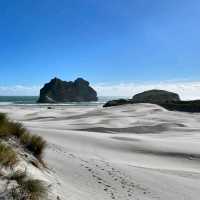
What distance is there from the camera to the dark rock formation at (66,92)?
111 metres

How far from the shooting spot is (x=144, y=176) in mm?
9266

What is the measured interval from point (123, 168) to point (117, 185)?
193cm

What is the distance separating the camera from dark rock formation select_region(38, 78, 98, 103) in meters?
111

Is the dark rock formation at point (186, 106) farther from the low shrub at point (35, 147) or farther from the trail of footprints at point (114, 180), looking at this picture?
the low shrub at point (35, 147)

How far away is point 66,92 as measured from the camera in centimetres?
11725

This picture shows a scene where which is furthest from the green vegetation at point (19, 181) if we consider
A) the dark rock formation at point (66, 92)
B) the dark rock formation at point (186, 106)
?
the dark rock formation at point (66, 92)

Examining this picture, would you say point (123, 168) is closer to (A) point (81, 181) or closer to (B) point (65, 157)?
(B) point (65, 157)

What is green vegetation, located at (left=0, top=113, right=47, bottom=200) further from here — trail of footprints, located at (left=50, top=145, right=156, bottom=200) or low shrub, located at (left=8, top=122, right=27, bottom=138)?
trail of footprints, located at (left=50, top=145, right=156, bottom=200)

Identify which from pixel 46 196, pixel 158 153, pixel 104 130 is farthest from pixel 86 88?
pixel 46 196

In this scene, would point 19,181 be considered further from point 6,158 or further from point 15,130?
point 15,130

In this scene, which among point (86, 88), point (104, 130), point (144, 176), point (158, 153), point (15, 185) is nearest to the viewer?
point (15, 185)

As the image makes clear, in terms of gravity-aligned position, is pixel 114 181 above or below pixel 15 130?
below

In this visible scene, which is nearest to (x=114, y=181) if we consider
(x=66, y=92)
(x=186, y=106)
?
(x=186, y=106)

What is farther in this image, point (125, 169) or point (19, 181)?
point (125, 169)
